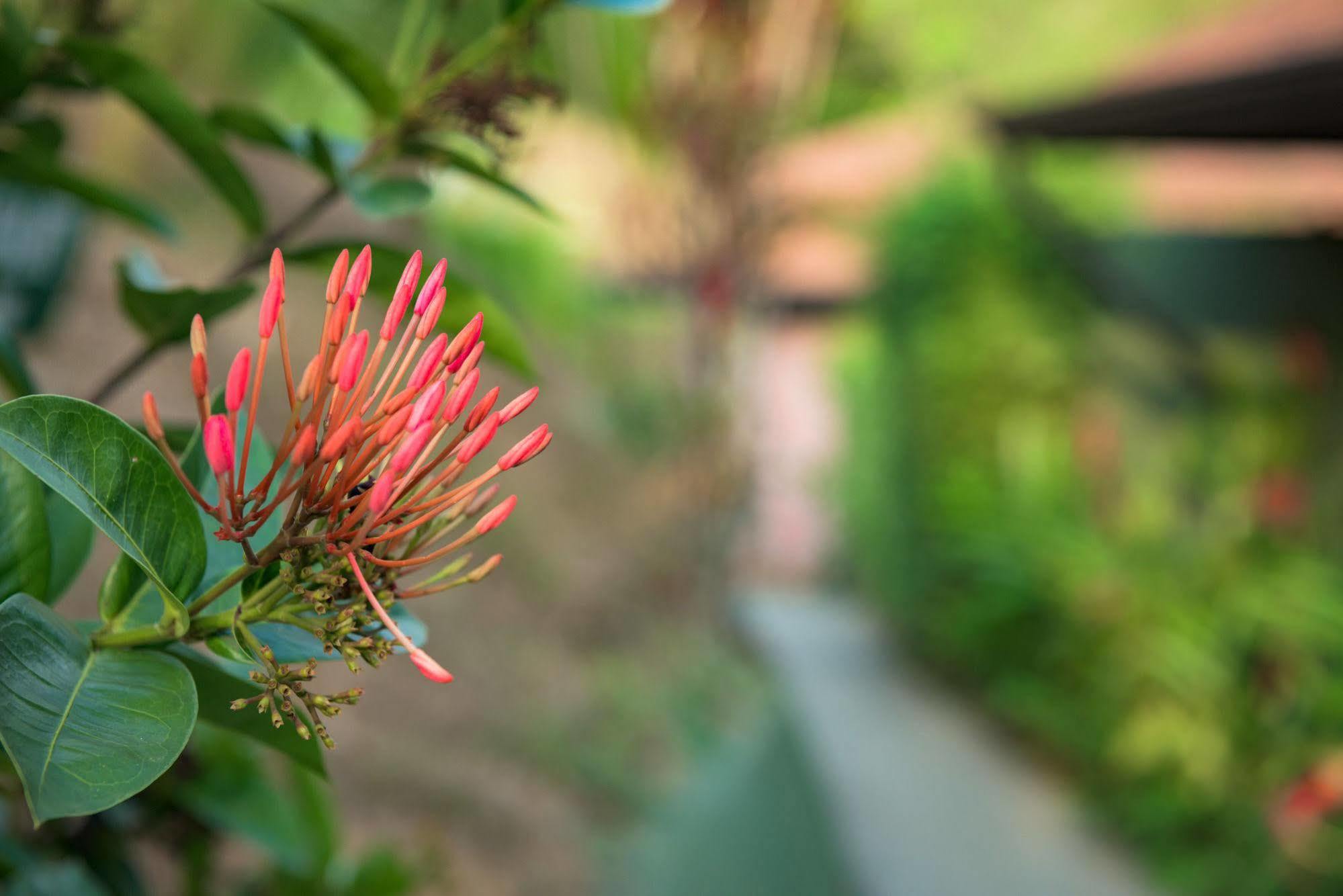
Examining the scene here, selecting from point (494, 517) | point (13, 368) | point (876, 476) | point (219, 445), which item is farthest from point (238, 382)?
point (876, 476)

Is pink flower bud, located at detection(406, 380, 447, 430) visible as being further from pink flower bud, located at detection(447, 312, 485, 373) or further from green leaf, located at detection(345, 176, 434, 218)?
green leaf, located at detection(345, 176, 434, 218)

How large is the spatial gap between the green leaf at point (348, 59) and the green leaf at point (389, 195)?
0.06m

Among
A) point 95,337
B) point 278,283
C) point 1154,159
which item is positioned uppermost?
point 1154,159

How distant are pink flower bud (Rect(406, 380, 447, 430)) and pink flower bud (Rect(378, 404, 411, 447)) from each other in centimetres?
2

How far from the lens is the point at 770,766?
4.85 metres

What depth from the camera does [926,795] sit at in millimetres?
4863

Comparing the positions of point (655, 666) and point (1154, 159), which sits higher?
point (1154, 159)

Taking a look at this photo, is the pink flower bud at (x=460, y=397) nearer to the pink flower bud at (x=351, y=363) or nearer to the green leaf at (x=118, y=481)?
the pink flower bud at (x=351, y=363)

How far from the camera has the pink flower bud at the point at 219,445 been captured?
0.46 metres

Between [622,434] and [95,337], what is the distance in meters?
4.90

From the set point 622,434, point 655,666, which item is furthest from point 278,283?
point 622,434

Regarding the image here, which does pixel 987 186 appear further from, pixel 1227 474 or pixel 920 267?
pixel 1227 474

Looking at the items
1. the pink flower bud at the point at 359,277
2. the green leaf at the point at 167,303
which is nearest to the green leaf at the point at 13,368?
the green leaf at the point at 167,303

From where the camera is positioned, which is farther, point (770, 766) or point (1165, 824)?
point (770, 766)
